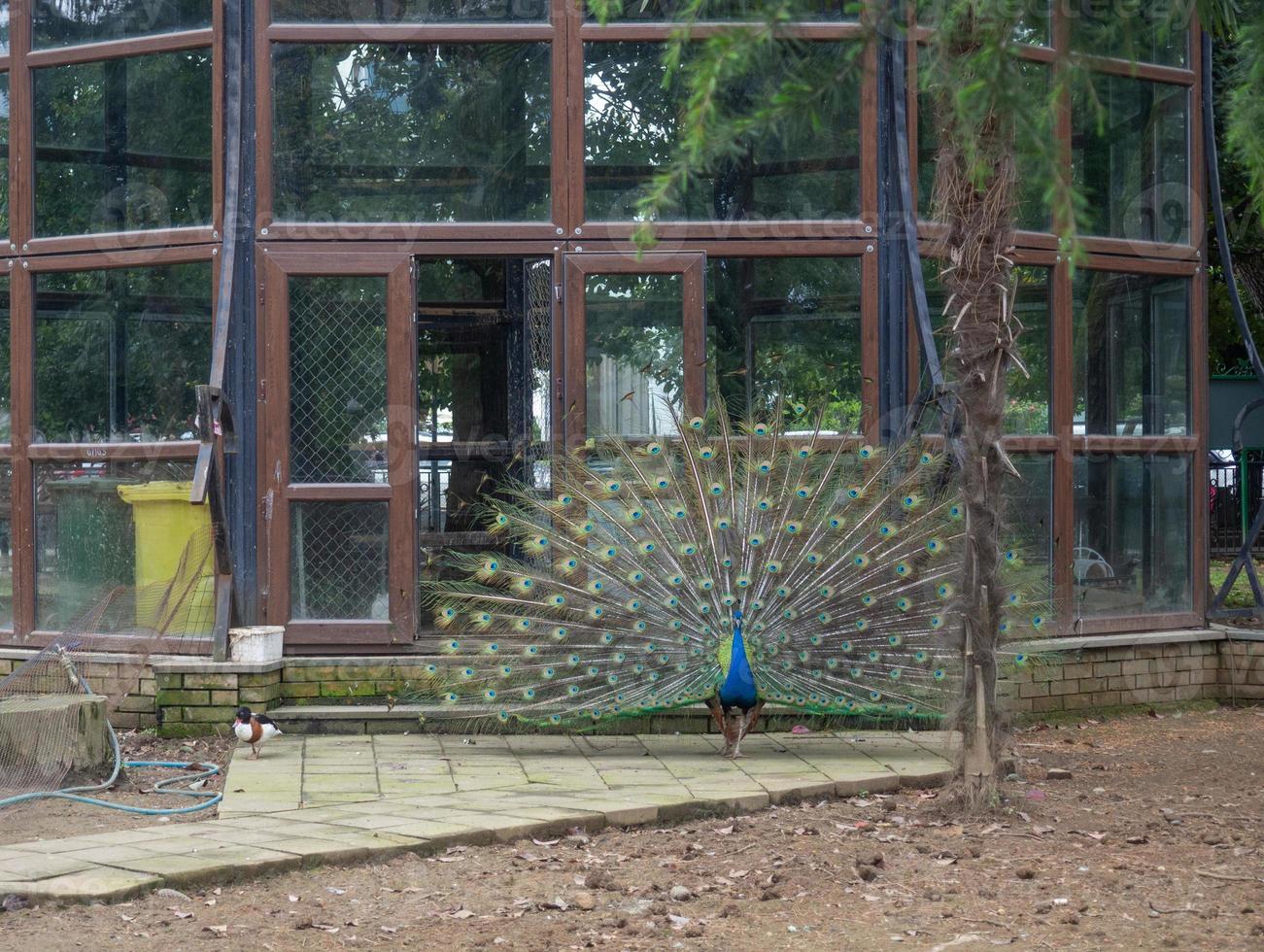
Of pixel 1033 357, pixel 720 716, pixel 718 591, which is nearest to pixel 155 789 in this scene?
pixel 720 716

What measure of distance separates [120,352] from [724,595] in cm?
435

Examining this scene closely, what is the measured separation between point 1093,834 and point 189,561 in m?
5.51

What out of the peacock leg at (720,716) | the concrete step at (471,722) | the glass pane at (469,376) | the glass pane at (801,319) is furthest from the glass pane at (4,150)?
the peacock leg at (720,716)

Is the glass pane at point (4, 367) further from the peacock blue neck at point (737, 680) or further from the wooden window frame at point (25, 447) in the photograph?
the peacock blue neck at point (737, 680)

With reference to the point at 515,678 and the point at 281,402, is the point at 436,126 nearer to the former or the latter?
the point at 281,402

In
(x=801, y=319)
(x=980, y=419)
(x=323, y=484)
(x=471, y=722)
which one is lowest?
(x=471, y=722)

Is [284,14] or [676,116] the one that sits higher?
[284,14]

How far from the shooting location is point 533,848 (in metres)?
6.29

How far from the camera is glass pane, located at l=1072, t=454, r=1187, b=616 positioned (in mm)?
10273

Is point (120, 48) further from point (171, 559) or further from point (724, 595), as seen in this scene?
point (724, 595)

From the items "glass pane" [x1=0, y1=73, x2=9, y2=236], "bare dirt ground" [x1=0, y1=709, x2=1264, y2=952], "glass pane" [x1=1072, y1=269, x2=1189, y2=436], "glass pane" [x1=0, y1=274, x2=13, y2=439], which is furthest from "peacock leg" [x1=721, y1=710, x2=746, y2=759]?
"glass pane" [x1=0, y1=73, x2=9, y2=236]

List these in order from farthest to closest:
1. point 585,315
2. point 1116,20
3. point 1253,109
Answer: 1. point 585,315
2. point 1116,20
3. point 1253,109

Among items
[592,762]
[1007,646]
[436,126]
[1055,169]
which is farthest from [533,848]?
[436,126]

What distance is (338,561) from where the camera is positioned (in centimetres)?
938
